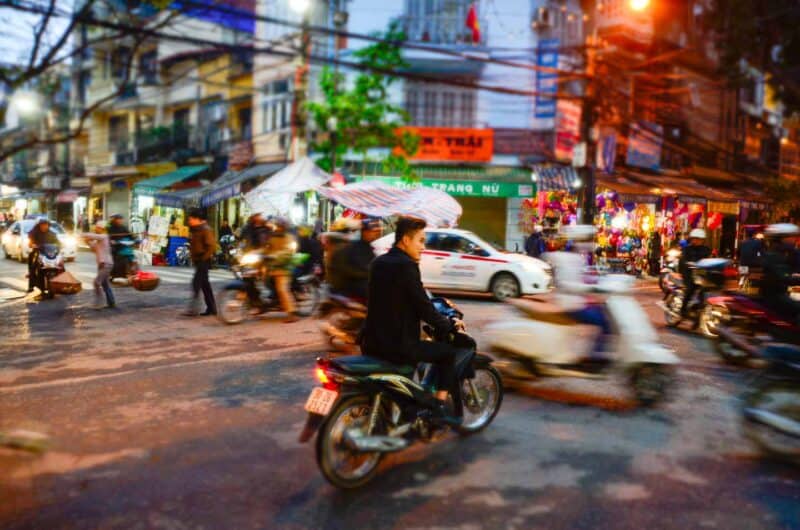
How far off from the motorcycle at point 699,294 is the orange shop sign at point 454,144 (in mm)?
11483

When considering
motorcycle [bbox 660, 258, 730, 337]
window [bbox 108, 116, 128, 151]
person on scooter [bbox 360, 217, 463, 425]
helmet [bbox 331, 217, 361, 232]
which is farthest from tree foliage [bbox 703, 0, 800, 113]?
window [bbox 108, 116, 128, 151]

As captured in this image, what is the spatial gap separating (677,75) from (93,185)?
87.0 ft

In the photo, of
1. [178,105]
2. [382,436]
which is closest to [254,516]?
[382,436]

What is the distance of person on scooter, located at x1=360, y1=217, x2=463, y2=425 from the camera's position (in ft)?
13.8

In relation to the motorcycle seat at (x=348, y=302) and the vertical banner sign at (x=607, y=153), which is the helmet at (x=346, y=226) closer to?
the motorcycle seat at (x=348, y=302)

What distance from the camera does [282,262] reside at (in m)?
10.2

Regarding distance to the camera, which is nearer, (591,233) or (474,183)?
(591,233)

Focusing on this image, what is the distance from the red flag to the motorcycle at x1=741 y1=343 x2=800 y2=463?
18.7 meters

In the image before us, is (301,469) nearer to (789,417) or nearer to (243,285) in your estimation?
(789,417)

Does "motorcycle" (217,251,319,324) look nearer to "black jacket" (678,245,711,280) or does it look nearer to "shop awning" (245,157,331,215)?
"black jacket" (678,245,711,280)

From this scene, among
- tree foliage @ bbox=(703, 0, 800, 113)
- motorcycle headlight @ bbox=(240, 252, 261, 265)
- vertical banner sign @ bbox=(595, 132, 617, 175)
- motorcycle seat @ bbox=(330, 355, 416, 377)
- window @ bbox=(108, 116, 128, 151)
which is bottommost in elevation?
motorcycle seat @ bbox=(330, 355, 416, 377)

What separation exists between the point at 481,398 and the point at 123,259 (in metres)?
9.84

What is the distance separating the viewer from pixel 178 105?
30234 millimetres

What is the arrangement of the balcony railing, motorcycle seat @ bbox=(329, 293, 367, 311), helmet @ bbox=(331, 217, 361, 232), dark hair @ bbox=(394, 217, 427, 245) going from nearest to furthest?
dark hair @ bbox=(394, 217, 427, 245) → motorcycle seat @ bbox=(329, 293, 367, 311) → helmet @ bbox=(331, 217, 361, 232) → the balcony railing
